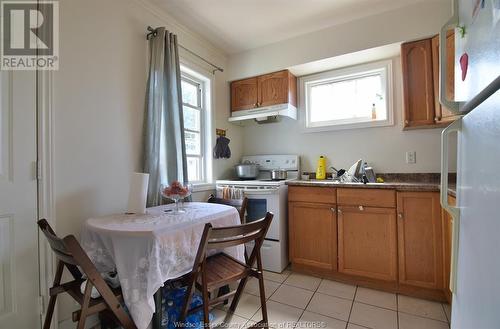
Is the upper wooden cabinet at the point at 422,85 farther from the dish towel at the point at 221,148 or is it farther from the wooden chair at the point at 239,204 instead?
the dish towel at the point at 221,148

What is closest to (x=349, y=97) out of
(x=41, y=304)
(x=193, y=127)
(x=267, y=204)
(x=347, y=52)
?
(x=347, y=52)

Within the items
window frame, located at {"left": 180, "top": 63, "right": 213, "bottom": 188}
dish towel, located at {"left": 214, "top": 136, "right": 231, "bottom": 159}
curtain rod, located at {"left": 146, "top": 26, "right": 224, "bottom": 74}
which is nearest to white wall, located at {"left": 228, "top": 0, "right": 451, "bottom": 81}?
curtain rod, located at {"left": 146, "top": 26, "right": 224, "bottom": 74}

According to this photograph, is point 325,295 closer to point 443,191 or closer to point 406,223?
point 406,223

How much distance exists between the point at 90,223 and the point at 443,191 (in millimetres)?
1883

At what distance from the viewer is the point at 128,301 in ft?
3.81

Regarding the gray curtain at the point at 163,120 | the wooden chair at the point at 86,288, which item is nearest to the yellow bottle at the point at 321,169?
the gray curtain at the point at 163,120

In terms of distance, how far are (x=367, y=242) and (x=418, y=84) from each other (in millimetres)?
1550

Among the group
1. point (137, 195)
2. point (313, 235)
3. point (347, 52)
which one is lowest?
point (313, 235)

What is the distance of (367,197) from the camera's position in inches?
85.4

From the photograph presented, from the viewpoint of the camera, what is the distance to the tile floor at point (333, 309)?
169 cm

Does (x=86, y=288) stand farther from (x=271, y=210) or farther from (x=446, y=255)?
(x=446, y=255)

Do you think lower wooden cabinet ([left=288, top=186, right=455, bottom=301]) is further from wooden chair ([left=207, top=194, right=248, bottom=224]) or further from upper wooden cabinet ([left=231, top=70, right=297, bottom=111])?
upper wooden cabinet ([left=231, top=70, right=297, bottom=111])

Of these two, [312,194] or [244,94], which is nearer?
[312,194]

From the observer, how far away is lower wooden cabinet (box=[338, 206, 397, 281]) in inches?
82.0
